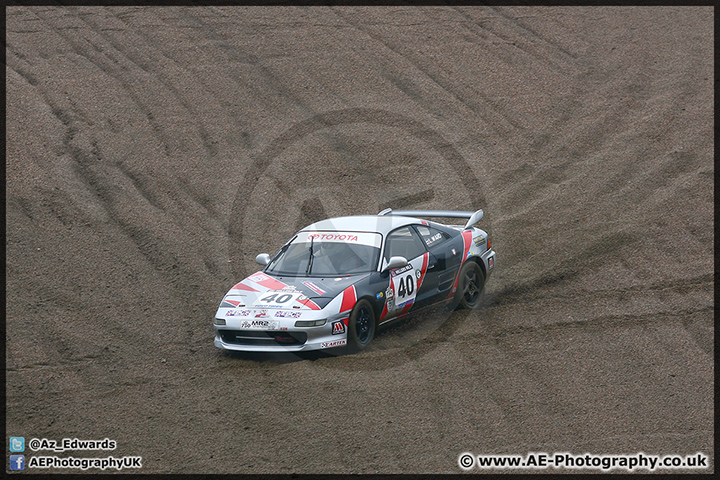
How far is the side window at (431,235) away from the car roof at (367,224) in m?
0.13

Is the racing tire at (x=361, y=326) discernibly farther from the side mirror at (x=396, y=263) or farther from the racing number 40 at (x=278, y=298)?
the racing number 40 at (x=278, y=298)

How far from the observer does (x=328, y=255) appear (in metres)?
8.79

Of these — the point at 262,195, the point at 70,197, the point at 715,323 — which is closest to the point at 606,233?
the point at 715,323

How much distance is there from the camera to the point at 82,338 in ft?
28.3

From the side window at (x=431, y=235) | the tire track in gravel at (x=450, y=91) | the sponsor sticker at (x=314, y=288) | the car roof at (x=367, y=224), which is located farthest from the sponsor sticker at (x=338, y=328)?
the tire track in gravel at (x=450, y=91)

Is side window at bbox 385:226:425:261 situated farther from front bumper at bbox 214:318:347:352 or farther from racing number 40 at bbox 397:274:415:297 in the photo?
front bumper at bbox 214:318:347:352

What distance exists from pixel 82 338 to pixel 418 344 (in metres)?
4.04

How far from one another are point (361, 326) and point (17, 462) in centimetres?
370

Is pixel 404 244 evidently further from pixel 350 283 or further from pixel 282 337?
pixel 282 337

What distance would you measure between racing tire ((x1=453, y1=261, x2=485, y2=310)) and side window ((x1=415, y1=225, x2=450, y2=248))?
477mm

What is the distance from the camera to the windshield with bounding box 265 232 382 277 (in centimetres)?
862

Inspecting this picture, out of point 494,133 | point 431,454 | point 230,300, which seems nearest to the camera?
point 431,454

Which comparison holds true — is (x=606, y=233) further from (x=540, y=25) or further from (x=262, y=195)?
(x=540, y=25)

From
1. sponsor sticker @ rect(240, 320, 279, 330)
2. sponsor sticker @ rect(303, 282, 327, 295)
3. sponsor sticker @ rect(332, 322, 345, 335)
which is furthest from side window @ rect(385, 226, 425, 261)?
sponsor sticker @ rect(240, 320, 279, 330)
